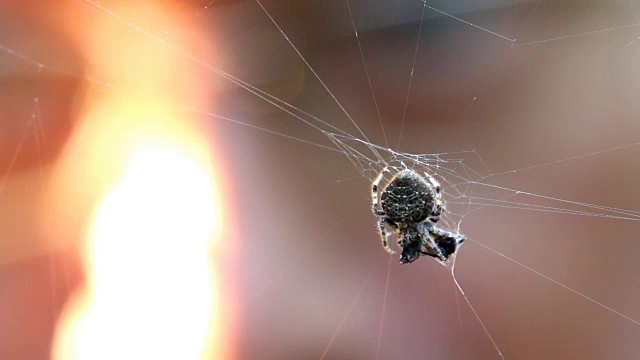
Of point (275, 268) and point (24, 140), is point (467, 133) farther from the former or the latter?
point (24, 140)

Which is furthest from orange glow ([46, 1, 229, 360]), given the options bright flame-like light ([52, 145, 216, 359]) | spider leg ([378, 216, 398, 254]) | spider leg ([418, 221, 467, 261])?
spider leg ([418, 221, 467, 261])

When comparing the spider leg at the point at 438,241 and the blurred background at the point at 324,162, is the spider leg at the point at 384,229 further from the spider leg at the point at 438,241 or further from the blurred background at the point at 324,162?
the blurred background at the point at 324,162

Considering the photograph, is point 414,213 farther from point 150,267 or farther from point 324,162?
point 150,267

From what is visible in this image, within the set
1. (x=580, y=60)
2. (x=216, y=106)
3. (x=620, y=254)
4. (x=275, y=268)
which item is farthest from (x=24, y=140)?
(x=620, y=254)

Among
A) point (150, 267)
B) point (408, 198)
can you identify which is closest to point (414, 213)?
point (408, 198)

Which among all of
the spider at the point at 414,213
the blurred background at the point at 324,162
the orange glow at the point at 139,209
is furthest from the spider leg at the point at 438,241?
the orange glow at the point at 139,209

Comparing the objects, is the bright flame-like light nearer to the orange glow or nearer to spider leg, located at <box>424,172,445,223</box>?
the orange glow
